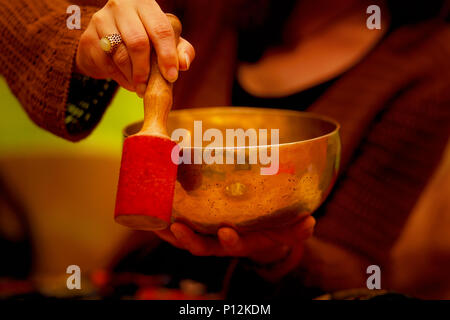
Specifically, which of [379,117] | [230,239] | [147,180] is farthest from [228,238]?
[379,117]

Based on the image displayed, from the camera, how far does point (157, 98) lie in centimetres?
39

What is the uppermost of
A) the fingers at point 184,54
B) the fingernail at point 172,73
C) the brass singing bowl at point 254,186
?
the fingers at point 184,54

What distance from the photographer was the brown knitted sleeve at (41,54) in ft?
1.59

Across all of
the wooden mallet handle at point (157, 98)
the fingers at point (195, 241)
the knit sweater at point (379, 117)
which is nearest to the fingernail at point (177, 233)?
the fingers at point (195, 241)

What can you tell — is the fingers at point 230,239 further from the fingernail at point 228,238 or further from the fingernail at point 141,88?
the fingernail at point 141,88

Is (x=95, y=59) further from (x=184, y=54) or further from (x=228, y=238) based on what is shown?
(x=228, y=238)

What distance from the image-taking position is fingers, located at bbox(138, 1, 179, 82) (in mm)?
379

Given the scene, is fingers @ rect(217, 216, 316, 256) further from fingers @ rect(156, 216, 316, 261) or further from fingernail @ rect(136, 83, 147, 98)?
fingernail @ rect(136, 83, 147, 98)

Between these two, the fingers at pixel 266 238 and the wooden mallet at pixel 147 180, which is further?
the fingers at pixel 266 238

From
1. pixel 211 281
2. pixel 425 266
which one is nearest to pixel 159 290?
pixel 211 281

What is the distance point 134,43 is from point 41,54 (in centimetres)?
19

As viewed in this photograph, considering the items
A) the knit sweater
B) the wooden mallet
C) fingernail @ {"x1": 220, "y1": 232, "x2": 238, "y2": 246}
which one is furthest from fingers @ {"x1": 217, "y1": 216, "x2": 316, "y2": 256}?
the knit sweater

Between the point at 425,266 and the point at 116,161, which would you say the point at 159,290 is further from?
the point at 425,266

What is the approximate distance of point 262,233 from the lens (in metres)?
0.50
